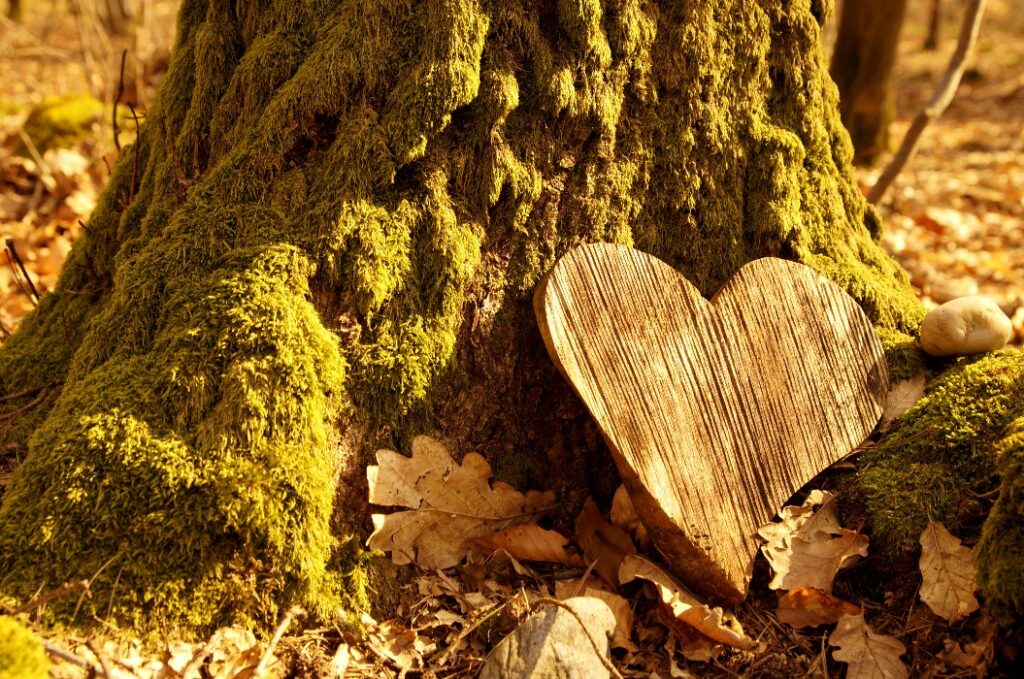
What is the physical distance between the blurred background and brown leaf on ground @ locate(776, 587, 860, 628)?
2.41 m

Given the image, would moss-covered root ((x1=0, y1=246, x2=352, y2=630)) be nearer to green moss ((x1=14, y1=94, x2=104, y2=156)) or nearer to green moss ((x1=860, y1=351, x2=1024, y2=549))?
green moss ((x1=860, y1=351, x2=1024, y2=549))

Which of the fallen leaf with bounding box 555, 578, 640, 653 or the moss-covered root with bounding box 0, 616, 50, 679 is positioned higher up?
the moss-covered root with bounding box 0, 616, 50, 679

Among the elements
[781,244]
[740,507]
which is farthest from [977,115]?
[740,507]

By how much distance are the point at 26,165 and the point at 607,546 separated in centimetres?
502

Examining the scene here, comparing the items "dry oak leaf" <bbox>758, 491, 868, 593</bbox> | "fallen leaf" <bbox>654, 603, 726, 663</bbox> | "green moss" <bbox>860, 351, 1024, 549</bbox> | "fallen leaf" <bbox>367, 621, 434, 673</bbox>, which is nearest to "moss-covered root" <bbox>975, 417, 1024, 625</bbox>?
"green moss" <bbox>860, 351, 1024, 549</bbox>

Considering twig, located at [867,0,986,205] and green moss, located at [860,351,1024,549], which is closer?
green moss, located at [860,351,1024,549]

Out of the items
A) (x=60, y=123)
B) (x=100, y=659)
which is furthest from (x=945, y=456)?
(x=60, y=123)

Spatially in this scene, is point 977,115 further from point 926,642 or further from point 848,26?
point 926,642

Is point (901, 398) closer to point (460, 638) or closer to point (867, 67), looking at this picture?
point (460, 638)

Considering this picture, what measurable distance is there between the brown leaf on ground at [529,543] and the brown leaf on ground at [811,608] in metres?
0.68

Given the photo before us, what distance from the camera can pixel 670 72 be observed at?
9.25ft

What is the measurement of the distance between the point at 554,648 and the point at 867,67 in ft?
23.6

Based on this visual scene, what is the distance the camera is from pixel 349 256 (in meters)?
2.48

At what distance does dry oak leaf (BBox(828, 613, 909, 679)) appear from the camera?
2.25m
